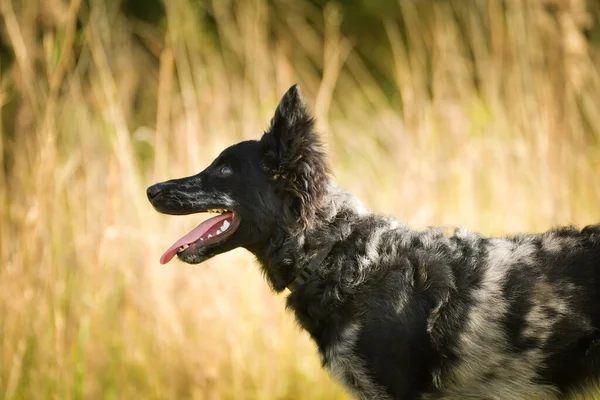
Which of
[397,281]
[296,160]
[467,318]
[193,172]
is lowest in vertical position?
[467,318]

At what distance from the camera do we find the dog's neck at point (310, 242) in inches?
134

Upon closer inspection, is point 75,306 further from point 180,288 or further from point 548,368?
point 548,368

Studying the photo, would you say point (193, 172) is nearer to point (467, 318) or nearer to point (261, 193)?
point (261, 193)

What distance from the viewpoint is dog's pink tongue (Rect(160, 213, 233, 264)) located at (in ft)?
11.3

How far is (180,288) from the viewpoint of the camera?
516 centimetres

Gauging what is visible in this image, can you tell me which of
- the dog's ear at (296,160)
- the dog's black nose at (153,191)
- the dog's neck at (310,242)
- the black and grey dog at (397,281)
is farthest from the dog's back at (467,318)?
the dog's black nose at (153,191)

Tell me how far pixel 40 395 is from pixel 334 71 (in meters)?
2.88

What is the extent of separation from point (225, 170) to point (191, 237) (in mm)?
393

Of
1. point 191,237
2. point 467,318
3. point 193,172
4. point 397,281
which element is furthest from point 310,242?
Result: point 193,172

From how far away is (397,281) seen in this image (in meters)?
3.23

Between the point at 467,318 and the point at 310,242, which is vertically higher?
the point at 310,242

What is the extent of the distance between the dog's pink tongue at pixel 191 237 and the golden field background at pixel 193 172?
759mm

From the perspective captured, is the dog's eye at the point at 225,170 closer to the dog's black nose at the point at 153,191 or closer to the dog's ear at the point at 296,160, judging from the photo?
the dog's ear at the point at 296,160

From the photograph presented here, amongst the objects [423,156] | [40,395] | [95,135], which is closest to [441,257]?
[423,156]
